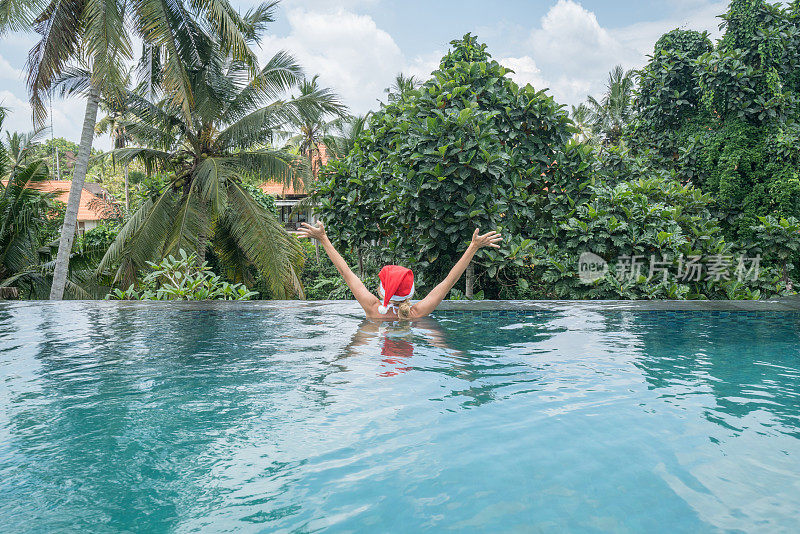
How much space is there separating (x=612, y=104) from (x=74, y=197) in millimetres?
28975

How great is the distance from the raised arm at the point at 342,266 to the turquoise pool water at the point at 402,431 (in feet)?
1.08

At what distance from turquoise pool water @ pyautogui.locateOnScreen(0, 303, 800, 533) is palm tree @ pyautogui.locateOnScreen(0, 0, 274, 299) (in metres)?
8.26

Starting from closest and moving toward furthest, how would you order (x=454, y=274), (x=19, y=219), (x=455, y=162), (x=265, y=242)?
(x=454, y=274) < (x=455, y=162) < (x=265, y=242) < (x=19, y=219)

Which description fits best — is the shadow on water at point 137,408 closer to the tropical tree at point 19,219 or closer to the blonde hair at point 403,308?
the blonde hair at point 403,308

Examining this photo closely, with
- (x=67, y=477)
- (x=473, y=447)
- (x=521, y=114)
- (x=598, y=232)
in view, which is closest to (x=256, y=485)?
(x=67, y=477)

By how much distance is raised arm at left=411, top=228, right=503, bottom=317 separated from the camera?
4402 mm

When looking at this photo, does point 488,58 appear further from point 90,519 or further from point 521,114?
point 90,519

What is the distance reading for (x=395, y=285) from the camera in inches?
193

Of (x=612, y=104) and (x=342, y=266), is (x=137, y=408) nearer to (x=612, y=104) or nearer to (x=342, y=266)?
(x=342, y=266)

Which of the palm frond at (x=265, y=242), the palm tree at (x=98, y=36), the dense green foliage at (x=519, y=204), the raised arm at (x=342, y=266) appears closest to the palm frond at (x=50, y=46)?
the palm tree at (x=98, y=36)

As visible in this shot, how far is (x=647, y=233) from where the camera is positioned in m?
7.49

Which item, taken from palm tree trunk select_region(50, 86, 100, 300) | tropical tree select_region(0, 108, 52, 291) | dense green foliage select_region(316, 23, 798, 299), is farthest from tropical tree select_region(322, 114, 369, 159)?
dense green foliage select_region(316, 23, 798, 299)

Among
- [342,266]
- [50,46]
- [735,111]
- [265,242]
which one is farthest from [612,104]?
[342,266]

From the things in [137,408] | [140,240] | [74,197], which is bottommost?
[137,408]
